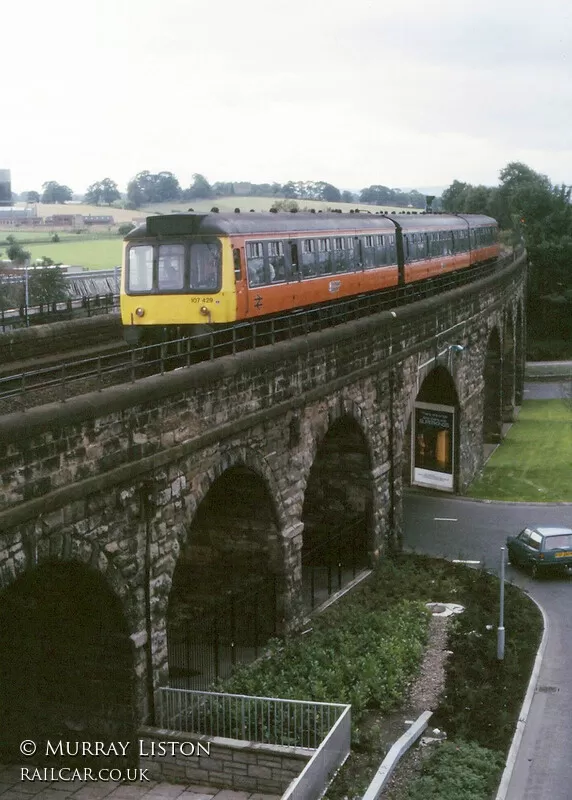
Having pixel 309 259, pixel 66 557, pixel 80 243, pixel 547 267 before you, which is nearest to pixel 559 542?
pixel 309 259

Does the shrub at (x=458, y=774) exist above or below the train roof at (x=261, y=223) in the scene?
below

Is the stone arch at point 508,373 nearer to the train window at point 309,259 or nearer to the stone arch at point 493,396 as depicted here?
the stone arch at point 493,396

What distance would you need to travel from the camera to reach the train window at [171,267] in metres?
22.4

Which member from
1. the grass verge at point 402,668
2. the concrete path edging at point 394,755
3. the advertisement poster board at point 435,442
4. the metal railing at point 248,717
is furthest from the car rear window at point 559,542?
the metal railing at point 248,717

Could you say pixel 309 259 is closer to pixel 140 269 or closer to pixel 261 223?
pixel 261 223

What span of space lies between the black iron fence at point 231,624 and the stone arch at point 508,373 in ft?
116

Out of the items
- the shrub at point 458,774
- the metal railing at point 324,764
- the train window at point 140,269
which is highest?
the train window at point 140,269

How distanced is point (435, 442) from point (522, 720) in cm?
2011

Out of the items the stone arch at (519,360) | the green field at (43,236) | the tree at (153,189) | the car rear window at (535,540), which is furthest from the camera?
the tree at (153,189)

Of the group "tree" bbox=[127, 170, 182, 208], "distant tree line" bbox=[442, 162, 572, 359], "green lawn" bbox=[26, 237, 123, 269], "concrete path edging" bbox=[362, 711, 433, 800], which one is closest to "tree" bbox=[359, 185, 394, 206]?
"tree" bbox=[127, 170, 182, 208]

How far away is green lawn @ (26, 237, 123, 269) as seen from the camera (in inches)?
2729

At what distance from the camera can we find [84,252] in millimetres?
76062

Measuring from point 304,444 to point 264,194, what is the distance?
123m

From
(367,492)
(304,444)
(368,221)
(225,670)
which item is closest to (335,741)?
(225,670)
